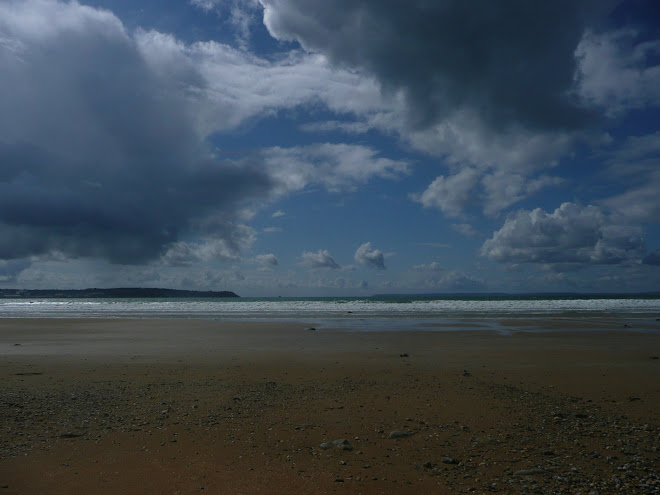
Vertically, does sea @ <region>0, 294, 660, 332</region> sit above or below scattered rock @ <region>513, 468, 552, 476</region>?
above

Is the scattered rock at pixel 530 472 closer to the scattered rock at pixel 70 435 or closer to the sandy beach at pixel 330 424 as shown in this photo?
the sandy beach at pixel 330 424

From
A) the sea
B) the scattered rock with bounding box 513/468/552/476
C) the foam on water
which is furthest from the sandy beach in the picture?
the foam on water

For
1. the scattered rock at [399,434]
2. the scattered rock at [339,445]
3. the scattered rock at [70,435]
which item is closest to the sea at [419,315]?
the scattered rock at [399,434]

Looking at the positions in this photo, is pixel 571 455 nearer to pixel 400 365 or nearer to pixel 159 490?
pixel 159 490

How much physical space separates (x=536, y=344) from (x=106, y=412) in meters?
15.2

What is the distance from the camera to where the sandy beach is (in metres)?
5.04

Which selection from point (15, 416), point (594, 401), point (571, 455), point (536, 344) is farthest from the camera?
point (536, 344)

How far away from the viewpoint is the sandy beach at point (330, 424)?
504cm

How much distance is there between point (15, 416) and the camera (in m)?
7.20

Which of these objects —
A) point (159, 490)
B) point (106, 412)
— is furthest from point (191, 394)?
point (159, 490)

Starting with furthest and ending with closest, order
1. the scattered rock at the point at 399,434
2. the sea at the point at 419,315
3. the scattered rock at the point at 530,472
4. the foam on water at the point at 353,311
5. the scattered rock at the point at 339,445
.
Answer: the foam on water at the point at 353,311
the sea at the point at 419,315
the scattered rock at the point at 399,434
the scattered rock at the point at 339,445
the scattered rock at the point at 530,472

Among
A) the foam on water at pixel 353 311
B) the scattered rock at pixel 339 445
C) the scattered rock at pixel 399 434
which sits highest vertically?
the foam on water at pixel 353 311

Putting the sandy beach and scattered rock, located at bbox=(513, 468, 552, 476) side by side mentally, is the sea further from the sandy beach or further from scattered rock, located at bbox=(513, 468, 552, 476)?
scattered rock, located at bbox=(513, 468, 552, 476)

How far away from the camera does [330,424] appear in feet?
22.6
